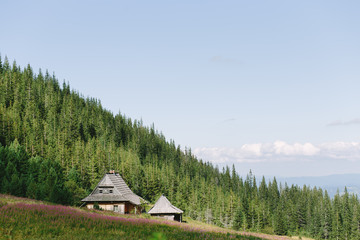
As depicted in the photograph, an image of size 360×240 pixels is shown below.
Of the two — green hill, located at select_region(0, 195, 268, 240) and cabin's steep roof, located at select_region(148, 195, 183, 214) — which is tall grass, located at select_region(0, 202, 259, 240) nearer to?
green hill, located at select_region(0, 195, 268, 240)

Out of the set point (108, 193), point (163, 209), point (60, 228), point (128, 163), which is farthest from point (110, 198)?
point (128, 163)

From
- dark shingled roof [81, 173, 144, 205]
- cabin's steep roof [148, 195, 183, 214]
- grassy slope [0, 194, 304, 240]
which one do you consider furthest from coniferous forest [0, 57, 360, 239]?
grassy slope [0, 194, 304, 240]

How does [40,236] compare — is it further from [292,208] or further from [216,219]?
[292,208]

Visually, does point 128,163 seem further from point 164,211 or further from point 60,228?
point 60,228

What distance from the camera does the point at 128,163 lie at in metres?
111

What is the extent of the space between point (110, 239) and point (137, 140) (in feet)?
485

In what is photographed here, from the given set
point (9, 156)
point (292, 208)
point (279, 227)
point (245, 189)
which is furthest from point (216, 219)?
point (9, 156)

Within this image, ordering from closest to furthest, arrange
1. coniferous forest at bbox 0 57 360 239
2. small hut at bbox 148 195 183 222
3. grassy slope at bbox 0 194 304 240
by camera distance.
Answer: grassy slope at bbox 0 194 304 240, small hut at bbox 148 195 183 222, coniferous forest at bbox 0 57 360 239

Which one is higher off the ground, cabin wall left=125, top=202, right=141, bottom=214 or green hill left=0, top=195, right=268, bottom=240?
green hill left=0, top=195, right=268, bottom=240

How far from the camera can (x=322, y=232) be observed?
125312mm

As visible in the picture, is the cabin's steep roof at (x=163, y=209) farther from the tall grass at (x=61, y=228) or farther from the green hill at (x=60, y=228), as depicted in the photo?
the green hill at (x=60, y=228)

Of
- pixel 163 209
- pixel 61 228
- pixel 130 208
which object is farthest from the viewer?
pixel 130 208

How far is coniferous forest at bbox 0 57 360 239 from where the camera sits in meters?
92.0

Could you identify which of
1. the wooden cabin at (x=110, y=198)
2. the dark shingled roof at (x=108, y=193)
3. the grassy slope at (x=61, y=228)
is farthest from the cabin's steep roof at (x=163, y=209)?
the grassy slope at (x=61, y=228)
